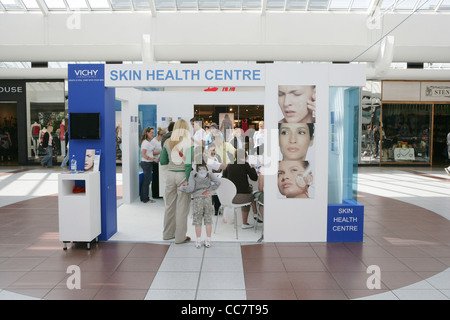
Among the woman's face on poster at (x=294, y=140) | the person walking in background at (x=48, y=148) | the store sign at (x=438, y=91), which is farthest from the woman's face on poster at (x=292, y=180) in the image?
the store sign at (x=438, y=91)

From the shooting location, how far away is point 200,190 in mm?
5121

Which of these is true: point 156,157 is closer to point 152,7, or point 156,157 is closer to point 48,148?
point 152,7

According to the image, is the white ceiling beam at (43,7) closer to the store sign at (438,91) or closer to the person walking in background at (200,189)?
the person walking in background at (200,189)

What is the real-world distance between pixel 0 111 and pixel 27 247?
15362 millimetres

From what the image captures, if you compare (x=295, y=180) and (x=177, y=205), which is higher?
(x=295, y=180)

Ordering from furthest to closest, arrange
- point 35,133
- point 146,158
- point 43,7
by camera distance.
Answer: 1. point 35,133
2. point 43,7
3. point 146,158

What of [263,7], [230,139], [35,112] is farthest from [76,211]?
[35,112]

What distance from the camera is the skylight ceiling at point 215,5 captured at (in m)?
13.1

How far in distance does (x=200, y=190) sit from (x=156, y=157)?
3.47m

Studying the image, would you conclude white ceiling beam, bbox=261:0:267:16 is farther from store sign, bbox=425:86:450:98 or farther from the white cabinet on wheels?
the white cabinet on wheels

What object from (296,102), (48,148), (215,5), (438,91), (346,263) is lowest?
(346,263)

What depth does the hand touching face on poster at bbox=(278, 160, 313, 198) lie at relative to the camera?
17.9 feet

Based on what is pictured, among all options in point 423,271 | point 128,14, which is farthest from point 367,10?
point 423,271

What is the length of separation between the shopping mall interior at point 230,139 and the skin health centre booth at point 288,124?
0.25 ft
